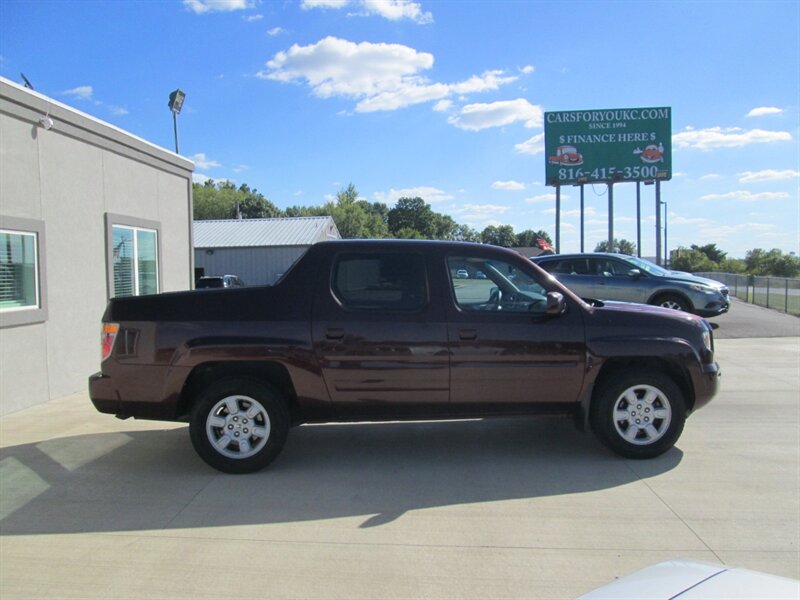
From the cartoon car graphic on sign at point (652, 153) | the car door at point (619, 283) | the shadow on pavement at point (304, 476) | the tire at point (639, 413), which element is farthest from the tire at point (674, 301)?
the cartoon car graphic on sign at point (652, 153)

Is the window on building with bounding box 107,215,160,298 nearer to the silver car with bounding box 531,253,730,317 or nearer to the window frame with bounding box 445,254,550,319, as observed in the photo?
the window frame with bounding box 445,254,550,319

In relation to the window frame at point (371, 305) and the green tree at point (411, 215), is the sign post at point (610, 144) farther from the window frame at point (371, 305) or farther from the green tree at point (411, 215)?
the green tree at point (411, 215)

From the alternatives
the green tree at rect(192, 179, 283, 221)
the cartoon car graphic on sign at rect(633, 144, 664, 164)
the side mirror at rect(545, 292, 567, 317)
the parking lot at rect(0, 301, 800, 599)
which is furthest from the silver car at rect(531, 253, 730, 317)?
A: the green tree at rect(192, 179, 283, 221)

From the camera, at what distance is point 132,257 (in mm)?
10047

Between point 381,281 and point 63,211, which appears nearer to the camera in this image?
point 381,281

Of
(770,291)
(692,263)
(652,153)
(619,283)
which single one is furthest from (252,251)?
(692,263)

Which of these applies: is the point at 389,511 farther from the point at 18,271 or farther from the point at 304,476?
the point at 18,271

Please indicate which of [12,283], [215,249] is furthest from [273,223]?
[12,283]

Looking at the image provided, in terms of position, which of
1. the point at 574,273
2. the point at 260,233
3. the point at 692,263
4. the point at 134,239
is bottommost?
the point at 574,273

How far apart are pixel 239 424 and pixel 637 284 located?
10.8m

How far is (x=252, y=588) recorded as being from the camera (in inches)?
132

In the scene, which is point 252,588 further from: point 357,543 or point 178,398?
point 178,398

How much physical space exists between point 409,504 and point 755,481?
2.73 meters

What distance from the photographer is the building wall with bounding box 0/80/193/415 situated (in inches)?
283
